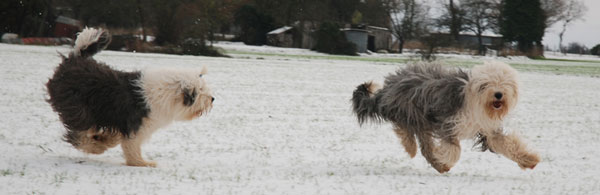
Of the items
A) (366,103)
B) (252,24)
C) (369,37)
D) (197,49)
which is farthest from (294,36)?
(366,103)

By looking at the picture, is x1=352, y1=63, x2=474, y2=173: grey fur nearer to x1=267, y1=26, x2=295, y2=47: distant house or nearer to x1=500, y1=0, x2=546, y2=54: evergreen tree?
x1=267, y1=26, x2=295, y2=47: distant house

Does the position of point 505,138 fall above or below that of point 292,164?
above

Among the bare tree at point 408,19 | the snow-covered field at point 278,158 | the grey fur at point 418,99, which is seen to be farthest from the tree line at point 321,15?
the grey fur at point 418,99

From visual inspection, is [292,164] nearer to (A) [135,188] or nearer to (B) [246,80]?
(A) [135,188]

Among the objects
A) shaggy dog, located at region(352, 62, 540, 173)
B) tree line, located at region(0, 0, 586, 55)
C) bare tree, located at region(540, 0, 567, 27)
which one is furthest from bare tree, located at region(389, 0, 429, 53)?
shaggy dog, located at region(352, 62, 540, 173)

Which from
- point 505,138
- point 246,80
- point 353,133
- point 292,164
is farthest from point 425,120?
point 246,80

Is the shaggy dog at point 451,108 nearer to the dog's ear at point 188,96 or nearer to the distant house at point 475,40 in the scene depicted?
the dog's ear at point 188,96

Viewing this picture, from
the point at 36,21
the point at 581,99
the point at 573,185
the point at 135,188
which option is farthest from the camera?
the point at 36,21

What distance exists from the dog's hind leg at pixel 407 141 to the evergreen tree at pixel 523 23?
46457mm

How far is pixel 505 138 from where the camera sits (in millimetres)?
5953

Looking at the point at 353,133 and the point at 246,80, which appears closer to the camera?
the point at 353,133

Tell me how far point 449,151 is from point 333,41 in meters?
36.8

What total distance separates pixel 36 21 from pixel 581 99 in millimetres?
31146

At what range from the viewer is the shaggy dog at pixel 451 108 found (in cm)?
568
